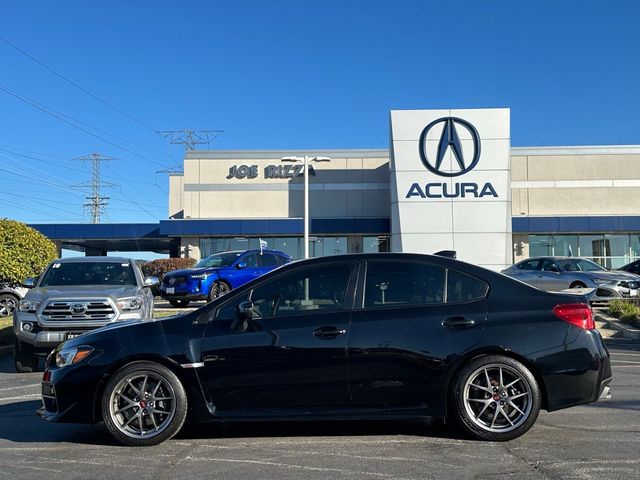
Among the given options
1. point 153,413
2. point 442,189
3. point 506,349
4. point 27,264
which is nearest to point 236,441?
point 153,413

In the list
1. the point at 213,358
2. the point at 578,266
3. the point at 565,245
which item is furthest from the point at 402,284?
the point at 565,245

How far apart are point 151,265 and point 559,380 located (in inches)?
1113

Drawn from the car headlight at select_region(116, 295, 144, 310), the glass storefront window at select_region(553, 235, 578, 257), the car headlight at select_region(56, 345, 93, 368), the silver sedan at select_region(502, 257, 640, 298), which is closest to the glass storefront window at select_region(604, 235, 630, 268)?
the glass storefront window at select_region(553, 235, 578, 257)

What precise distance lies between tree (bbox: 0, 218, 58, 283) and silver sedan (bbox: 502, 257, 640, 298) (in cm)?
1325

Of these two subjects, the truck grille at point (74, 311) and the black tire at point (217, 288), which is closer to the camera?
the truck grille at point (74, 311)

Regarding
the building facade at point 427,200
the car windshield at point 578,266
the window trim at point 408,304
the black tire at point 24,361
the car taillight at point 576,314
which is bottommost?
the black tire at point 24,361

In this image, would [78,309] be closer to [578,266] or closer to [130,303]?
[130,303]

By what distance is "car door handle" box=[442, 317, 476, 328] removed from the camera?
18.0ft

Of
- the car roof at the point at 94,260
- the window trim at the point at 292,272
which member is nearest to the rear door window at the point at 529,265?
the car roof at the point at 94,260

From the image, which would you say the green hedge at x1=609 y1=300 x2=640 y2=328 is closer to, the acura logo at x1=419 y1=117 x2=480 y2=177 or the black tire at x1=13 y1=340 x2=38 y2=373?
the black tire at x1=13 y1=340 x2=38 y2=373

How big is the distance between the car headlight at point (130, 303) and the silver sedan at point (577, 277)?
11.0 m

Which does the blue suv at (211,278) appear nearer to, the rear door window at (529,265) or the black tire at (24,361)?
the black tire at (24,361)

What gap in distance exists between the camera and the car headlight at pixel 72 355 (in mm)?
5570

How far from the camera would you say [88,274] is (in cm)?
1058
